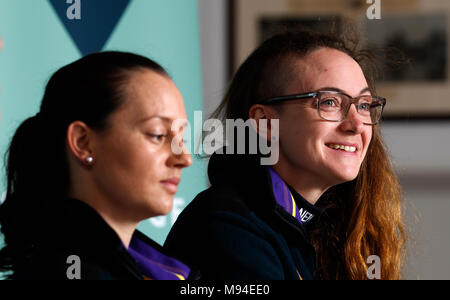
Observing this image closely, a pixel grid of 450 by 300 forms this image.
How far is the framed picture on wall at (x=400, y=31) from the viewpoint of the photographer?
2529 millimetres

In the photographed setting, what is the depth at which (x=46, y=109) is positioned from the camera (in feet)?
2.44

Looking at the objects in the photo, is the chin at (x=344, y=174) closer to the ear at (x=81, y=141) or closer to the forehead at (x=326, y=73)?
→ the forehead at (x=326, y=73)

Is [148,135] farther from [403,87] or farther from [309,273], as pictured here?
[403,87]

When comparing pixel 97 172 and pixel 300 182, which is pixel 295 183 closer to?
pixel 300 182

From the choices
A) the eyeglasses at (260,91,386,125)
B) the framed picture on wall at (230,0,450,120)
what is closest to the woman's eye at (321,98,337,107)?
the eyeglasses at (260,91,386,125)

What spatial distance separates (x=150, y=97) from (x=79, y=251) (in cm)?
18

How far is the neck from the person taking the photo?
1036 millimetres

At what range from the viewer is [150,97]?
2.33 ft

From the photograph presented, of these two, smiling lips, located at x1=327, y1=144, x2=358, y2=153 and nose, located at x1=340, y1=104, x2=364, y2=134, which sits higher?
nose, located at x1=340, y1=104, x2=364, y2=134

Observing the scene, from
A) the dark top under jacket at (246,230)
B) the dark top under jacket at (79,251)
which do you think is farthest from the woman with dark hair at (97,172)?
the dark top under jacket at (246,230)

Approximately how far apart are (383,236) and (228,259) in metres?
0.39

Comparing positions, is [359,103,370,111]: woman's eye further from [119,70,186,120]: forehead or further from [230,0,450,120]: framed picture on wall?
[230,0,450,120]: framed picture on wall

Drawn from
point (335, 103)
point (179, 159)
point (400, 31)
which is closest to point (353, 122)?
point (335, 103)
